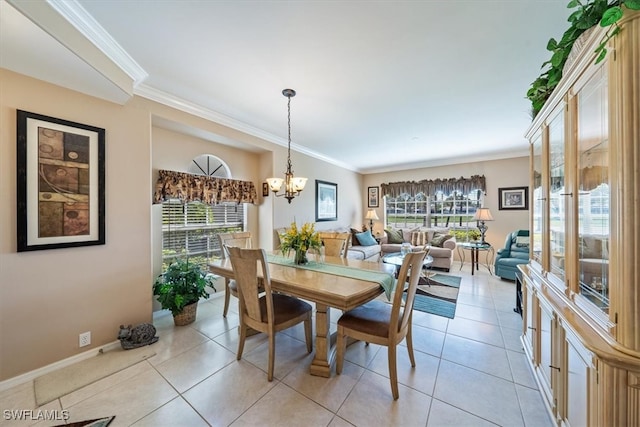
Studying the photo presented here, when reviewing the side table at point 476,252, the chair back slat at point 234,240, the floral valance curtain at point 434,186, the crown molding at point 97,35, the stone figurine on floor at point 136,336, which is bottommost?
the stone figurine on floor at point 136,336

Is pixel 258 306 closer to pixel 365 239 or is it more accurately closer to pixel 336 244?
pixel 336 244

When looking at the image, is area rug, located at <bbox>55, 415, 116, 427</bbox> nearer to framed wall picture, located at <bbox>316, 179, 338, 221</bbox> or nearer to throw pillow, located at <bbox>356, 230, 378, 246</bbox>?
framed wall picture, located at <bbox>316, 179, 338, 221</bbox>

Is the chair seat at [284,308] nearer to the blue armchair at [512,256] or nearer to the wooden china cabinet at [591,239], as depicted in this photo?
the wooden china cabinet at [591,239]

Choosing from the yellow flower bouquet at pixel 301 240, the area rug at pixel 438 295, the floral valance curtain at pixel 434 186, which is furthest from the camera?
the floral valance curtain at pixel 434 186

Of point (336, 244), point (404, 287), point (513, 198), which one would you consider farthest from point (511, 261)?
point (404, 287)

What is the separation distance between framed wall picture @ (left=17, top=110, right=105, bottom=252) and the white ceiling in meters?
0.40

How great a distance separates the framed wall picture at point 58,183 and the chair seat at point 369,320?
2.33 m

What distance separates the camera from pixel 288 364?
2029 millimetres

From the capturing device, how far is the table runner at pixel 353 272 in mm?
1893

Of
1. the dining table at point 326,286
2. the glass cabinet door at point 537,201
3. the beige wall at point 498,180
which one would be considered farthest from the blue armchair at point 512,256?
the dining table at point 326,286

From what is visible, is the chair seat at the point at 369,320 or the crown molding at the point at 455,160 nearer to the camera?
the chair seat at the point at 369,320

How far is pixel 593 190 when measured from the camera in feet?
3.58

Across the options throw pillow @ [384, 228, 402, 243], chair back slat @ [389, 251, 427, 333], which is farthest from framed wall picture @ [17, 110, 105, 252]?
throw pillow @ [384, 228, 402, 243]

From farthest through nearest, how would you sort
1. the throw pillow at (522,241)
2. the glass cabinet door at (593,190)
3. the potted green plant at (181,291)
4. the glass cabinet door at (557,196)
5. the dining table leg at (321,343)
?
the throw pillow at (522,241)
the potted green plant at (181,291)
the dining table leg at (321,343)
the glass cabinet door at (557,196)
the glass cabinet door at (593,190)
